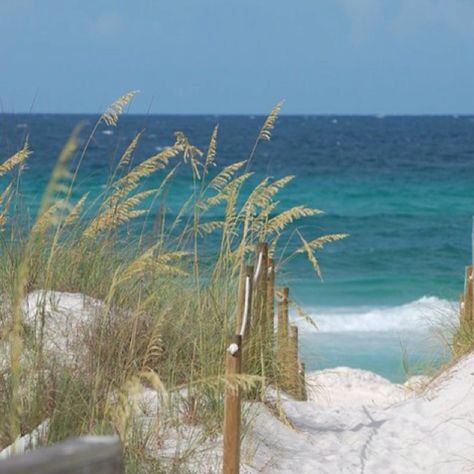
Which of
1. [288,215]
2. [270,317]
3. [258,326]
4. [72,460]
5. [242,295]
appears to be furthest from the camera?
[270,317]

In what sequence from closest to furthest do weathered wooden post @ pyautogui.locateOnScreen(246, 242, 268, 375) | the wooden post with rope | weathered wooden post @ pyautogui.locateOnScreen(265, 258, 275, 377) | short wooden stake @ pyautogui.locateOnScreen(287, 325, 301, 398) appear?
the wooden post with rope, weathered wooden post @ pyautogui.locateOnScreen(246, 242, 268, 375), weathered wooden post @ pyautogui.locateOnScreen(265, 258, 275, 377), short wooden stake @ pyautogui.locateOnScreen(287, 325, 301, 398)

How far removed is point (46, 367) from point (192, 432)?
0.67 meters

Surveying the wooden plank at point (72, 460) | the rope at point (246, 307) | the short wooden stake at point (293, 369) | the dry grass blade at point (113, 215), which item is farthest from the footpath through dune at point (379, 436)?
the wooden plank at point (72, 460)

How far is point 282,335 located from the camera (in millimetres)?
5762

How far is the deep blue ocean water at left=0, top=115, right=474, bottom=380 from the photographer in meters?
12.5

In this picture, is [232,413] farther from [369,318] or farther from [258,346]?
[369,318]

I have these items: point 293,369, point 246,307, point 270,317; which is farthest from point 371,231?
point 246,307

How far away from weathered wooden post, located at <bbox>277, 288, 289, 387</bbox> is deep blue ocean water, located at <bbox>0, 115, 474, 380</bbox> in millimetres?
127

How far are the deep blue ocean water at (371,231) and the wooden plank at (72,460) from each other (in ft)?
9.41

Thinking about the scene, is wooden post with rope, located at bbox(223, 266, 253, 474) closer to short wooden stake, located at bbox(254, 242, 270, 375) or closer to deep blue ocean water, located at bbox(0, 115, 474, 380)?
short wooden stake, located at bbox(254, 242, 270, 375)

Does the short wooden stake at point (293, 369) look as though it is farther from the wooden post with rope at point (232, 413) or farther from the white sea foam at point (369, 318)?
the white sea foam at point (369, 318)

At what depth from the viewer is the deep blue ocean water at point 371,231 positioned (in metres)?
12.5

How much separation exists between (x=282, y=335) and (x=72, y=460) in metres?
4.20

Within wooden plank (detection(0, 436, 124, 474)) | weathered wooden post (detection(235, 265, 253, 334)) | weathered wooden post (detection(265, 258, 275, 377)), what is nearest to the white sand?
weathered wooden post (detection(265, 258, 275, 377))
